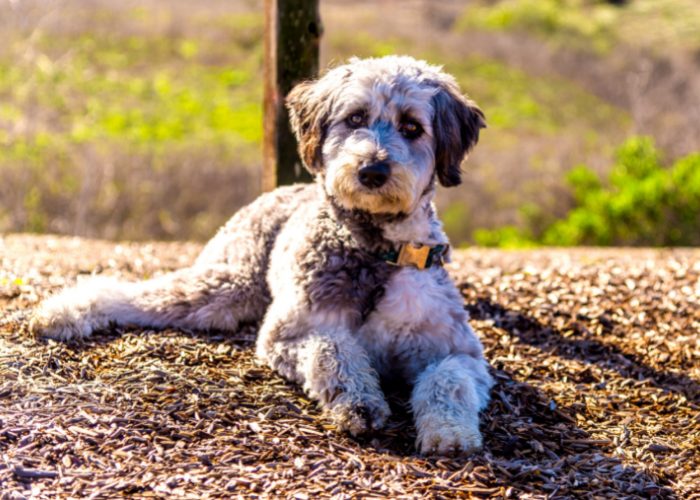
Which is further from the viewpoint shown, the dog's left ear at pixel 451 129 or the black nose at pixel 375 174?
the dog's left ear at pixel 451 129

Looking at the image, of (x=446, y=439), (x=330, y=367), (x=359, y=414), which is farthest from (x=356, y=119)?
(x=446, y=439)

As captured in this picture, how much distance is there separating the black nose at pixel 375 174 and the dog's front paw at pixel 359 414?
1152 millimetres

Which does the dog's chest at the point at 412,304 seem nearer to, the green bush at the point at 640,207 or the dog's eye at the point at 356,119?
the dog's eye at the point at 356,119

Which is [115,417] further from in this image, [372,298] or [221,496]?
[372,298]

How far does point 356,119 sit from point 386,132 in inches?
8.8

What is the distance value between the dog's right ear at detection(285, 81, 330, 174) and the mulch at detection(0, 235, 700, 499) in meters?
1.34

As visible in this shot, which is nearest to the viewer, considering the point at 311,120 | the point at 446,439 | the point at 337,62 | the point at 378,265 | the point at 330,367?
the point at 446,439

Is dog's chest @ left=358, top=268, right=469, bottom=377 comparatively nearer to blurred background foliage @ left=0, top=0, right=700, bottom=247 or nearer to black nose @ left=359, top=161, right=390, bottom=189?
black nose @ left=359, top=161, right=390, bottom=189

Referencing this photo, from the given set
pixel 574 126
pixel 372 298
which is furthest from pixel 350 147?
pixel 574 126

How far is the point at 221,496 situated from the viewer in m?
4.01

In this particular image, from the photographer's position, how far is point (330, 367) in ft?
15.9

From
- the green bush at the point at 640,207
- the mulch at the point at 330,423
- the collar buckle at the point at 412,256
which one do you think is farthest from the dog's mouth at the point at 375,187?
the green bush at the point at 640,207

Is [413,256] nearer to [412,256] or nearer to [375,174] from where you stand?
[412,256]

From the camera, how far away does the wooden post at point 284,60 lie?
716cm
